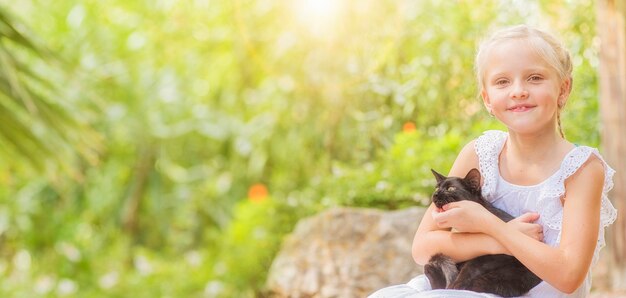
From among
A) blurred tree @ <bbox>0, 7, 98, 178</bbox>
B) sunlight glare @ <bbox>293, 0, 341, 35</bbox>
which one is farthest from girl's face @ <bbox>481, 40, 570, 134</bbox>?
sunlight glare @ <bbox>293, 0, 341, 35</bbox>

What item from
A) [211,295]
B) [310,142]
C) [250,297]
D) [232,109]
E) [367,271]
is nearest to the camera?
[367,271]

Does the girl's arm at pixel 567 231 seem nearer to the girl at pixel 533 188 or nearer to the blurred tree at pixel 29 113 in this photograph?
the girl at pixel 533 188

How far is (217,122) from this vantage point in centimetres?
741

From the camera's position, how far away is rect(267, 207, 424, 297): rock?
388 centimetres

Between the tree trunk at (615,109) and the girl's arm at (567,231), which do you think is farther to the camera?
the tree trunk at (615,109)

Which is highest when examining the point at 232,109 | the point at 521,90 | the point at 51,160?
the point at 232,109

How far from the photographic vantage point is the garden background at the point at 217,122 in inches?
174

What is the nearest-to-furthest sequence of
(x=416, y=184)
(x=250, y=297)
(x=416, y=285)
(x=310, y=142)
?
(x=416, y=285) → (x=416, y=184) → (x=250, y=297) → (x=310, y=142)

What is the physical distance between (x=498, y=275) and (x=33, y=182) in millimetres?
6293

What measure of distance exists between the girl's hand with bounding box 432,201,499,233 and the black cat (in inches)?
1.4

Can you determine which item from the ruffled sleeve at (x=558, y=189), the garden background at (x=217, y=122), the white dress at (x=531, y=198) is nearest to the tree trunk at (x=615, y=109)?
the garden background at (x=217, y=122)

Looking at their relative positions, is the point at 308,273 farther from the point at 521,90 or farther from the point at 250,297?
the point at 521,90

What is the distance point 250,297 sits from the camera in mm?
4816

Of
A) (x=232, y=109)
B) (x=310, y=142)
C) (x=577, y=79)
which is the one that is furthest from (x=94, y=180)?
(x=577, y=79)
